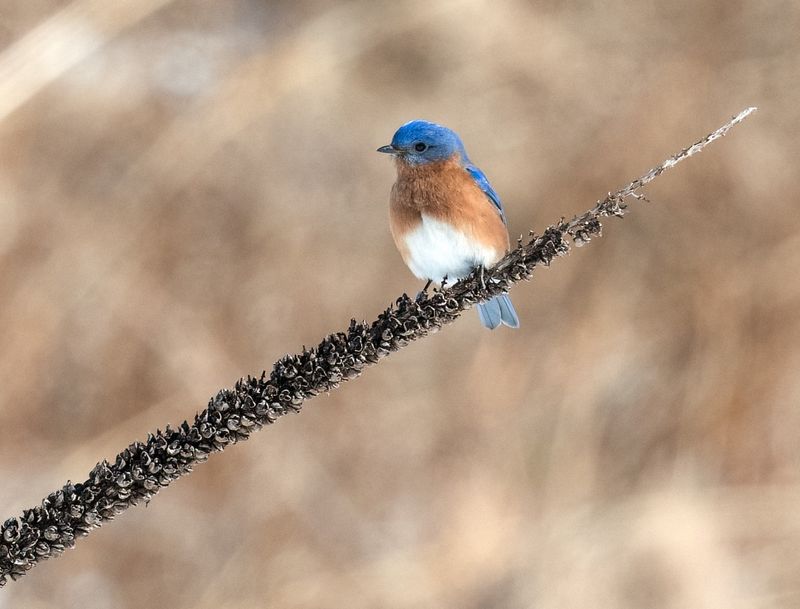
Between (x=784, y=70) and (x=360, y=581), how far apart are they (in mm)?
2789

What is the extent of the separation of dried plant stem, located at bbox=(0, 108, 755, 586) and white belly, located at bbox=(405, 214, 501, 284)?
3.48ft

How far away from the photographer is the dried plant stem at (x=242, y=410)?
1018 mm

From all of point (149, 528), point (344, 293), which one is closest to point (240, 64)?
point (344, 293)

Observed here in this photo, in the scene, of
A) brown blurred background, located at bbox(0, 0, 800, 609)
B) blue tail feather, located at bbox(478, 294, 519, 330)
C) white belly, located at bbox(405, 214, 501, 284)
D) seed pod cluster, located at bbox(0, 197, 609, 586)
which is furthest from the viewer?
brown blurred background, located at bbox(0, 0, 800, 609)

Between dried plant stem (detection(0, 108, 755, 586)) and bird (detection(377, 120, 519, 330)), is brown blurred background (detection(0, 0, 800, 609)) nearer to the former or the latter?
bird (detection(377, 120, 519, 330))

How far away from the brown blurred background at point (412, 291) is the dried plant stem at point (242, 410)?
2526 mm

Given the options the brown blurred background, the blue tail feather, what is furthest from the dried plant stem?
the brown blurred background

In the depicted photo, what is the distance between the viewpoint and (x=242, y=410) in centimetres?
110

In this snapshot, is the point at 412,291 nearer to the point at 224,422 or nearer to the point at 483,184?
the point at 483,184

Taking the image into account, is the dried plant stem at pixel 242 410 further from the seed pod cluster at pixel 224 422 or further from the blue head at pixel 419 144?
the blue head at pixel 419 144

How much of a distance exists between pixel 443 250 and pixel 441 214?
3.7 inches

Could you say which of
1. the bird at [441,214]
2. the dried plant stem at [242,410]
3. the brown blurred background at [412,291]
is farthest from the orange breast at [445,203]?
the brown blurred background at [412,291]

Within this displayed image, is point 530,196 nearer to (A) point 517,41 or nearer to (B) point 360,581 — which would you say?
(A) point 517,41

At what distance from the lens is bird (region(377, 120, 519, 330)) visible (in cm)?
238
